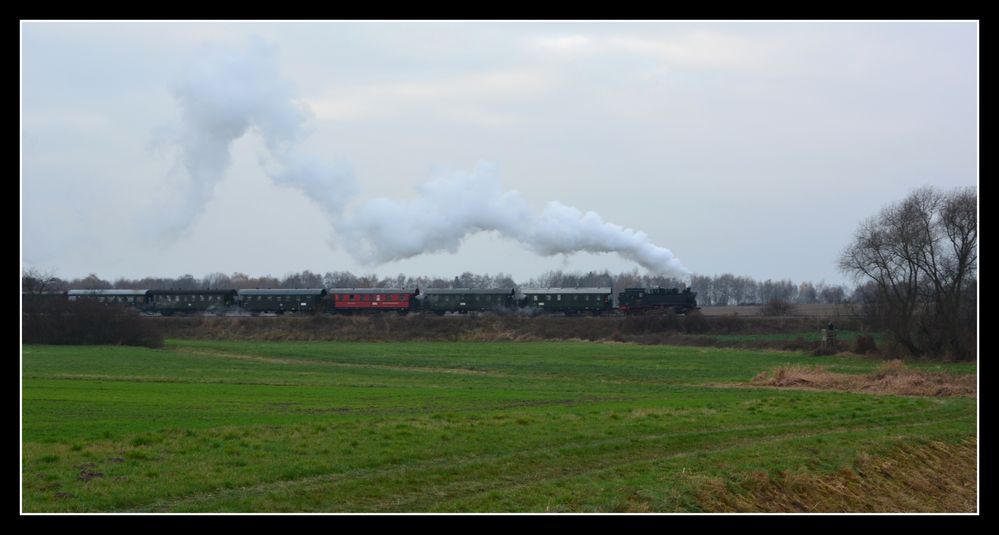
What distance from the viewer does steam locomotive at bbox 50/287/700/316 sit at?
86938mm

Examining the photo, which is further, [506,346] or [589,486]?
[506,346]

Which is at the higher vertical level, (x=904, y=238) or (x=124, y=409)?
(x=904, y=238)

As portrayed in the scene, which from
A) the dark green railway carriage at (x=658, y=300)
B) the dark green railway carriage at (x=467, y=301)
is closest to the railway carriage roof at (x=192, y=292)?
the dark green railway carriage at (x=467, y=301)

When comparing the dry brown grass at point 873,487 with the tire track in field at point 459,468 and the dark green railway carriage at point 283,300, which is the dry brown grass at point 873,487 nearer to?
the tire track in field at point 459,468

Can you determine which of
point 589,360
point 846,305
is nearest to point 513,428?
point 589,360

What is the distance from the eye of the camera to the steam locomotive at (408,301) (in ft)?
285

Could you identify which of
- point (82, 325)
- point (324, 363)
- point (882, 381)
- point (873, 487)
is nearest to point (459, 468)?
point (873, 487)

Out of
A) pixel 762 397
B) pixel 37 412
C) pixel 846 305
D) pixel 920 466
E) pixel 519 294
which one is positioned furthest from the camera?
pixel 519 294

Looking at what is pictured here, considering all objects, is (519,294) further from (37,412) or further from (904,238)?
(37,412)

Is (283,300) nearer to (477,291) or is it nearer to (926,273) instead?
(477,291)

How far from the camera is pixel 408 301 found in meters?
91.6

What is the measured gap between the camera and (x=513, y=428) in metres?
22.5

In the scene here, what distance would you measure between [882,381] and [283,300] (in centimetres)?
6545

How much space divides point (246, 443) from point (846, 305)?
71924 millimetres
